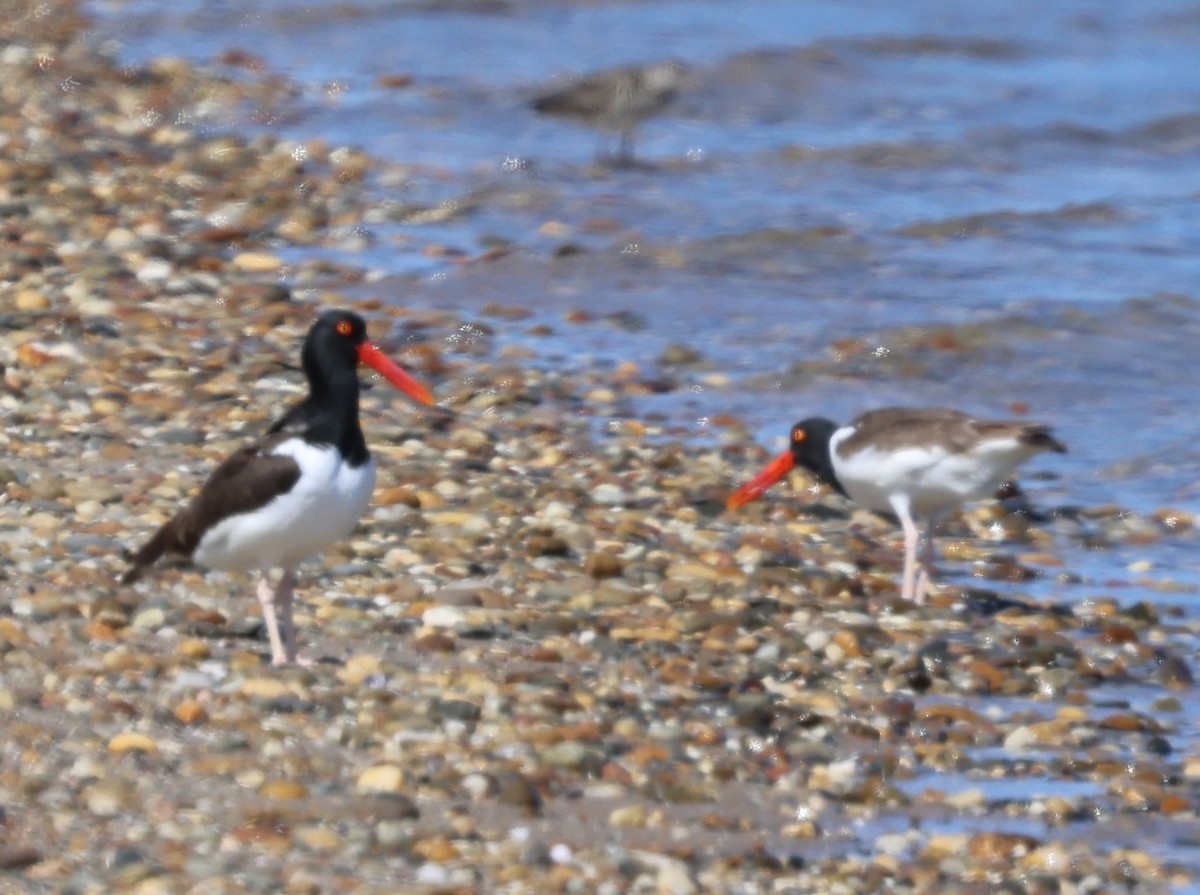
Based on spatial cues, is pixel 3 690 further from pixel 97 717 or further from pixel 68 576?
pixel 68 576

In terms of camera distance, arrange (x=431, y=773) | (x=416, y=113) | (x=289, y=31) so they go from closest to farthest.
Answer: (x=431, y=773)
(x=416, y=113)
(x=289, y=31)

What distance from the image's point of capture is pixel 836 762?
567 centimetres

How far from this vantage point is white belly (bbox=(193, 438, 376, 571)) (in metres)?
5.96

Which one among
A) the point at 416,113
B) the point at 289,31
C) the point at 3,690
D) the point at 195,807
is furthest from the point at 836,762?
the point at 289,31

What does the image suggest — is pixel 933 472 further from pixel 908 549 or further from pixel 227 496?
pixel 227 496

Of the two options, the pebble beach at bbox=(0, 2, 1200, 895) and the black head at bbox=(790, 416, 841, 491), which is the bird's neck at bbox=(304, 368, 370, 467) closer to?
the pebble beach at bbox=(0, 2, 1200, 895)

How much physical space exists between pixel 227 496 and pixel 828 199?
27.4 ft

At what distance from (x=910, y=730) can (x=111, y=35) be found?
12958 millimetres

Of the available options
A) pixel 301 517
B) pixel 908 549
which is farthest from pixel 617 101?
pixel 301 517

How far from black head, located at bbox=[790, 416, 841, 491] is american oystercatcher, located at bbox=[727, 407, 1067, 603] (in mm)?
99

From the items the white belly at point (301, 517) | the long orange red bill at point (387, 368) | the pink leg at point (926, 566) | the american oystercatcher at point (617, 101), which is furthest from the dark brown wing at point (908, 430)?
the american oystercatcher at point (617, 101)

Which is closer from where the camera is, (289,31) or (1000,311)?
(1000,311)

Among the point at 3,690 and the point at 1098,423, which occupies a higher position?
the point at 3,690

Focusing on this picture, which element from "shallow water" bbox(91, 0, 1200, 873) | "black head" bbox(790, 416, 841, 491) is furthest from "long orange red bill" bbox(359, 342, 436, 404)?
"shallow water" bbox(91, 0, 1200, 873)
